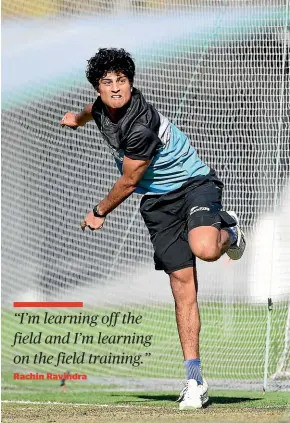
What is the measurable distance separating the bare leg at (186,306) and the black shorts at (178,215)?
0.07 meters

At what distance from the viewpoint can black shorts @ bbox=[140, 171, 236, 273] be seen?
7.38 m

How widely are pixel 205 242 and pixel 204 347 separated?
451 cm

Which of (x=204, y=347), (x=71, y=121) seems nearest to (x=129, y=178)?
(x=71, y=121)

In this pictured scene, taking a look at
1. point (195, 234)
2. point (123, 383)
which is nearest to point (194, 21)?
point (123, 383)

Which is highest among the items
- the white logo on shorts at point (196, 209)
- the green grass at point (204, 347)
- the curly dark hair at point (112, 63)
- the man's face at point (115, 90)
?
the curly dark hair at point (112, 63)

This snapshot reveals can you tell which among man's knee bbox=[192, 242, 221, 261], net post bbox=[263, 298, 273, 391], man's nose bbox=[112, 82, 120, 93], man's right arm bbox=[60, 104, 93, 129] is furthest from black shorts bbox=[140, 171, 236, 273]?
net post bbox=[263, 298, 273, 391]

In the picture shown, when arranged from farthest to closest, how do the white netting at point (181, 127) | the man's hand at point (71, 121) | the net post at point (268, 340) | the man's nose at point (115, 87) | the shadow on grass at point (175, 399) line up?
1. the white netting at point (181, 127)
2. the net post at point (268, 340)
3. the shadow on grass at point (175, 399)
4. the man's hand at point (71, 121)
5. the man's nose at point (115, 87)

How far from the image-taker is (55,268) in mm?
11688

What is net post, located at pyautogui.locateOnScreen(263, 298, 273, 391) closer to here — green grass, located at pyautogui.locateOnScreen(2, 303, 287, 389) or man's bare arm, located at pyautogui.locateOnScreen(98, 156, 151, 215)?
green grass, located at pyautogui.locateOnScreen(2, 303, 287, 389)

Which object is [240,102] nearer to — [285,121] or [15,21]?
[285,121]

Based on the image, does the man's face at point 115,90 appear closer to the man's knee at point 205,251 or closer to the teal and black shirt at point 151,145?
the teal and black shirt at point 151,145

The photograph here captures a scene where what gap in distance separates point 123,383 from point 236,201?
2.23 meters

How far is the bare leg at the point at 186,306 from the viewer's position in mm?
7492

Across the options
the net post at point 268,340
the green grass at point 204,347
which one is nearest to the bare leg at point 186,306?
the net post at point 268,340
